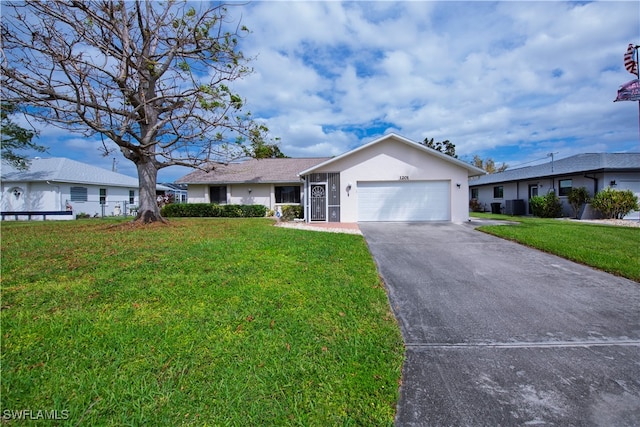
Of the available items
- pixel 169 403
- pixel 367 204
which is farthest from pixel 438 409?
pixel 367 204

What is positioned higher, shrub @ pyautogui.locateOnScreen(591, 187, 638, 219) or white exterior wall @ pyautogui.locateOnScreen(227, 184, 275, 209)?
white exterior wall @ pyautogui.locateOnScreen(227, 184, 275, 209)

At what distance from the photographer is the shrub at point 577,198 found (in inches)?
670

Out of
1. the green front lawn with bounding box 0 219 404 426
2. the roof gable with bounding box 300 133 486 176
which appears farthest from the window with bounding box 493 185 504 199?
the green front lawn with bounding box 0 219 404 426

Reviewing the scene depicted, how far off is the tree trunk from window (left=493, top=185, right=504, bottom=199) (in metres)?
25.2

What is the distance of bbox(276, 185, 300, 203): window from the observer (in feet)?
68.3

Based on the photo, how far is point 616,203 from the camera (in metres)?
15.4

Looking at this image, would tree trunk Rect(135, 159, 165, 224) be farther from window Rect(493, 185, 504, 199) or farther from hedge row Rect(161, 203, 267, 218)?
window Rect(493, 185, 504, 199)

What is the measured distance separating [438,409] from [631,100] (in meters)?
16.5

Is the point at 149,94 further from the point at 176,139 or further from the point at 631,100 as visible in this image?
the point at 631,100

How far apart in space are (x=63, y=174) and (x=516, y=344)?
28.9m

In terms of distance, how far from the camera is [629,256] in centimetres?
664

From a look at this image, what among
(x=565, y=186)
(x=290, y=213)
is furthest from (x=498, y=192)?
(x=290, y=213)

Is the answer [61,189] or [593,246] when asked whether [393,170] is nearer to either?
[593,246]

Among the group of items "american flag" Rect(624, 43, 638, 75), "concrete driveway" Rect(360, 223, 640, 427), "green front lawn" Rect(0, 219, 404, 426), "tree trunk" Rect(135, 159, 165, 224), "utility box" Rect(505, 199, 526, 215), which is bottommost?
"concrete driveway" Rect(360, 223, 640, 427)
